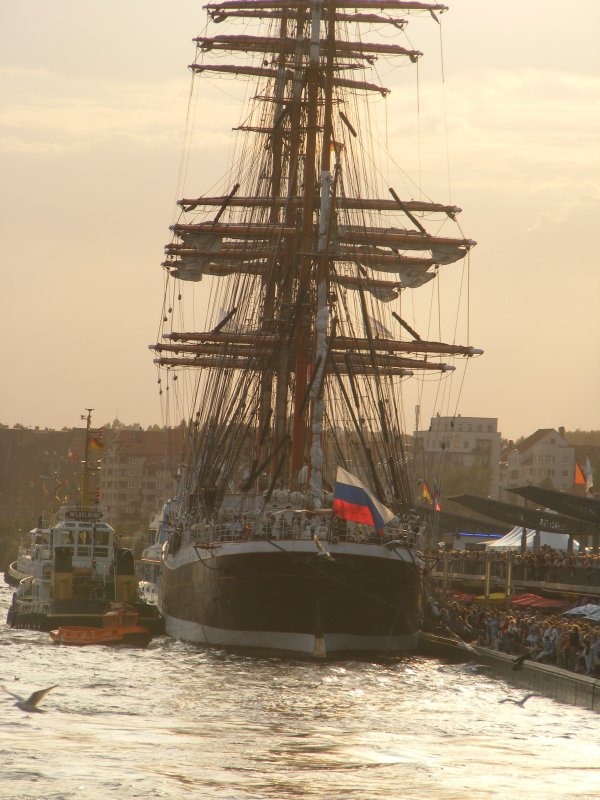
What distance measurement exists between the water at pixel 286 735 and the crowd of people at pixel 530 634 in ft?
4.86

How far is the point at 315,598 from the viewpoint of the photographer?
4981 cm

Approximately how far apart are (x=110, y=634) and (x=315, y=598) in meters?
9.18

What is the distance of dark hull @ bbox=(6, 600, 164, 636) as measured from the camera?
194ft

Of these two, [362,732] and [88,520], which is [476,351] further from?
[362,732]

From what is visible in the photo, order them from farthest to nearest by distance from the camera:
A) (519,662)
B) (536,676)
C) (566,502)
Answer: (566,502) → (519,662) → (536,676)

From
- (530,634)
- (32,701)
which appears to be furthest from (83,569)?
(32,701)

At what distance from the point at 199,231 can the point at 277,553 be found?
84.9 feet

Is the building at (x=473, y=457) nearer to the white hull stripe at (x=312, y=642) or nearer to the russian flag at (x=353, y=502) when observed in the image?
the white hull stripe at (x=312, y=642)

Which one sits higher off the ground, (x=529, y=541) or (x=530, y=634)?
(x=529, y=541)

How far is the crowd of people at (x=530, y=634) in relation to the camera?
39.2 metres

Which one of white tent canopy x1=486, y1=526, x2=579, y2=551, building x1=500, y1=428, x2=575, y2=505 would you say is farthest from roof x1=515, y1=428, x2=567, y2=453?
white tent canopy x1=486, y1=526, x2=579, y2=551

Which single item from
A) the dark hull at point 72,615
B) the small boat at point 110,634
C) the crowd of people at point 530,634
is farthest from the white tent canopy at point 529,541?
the small boat at point 110,634

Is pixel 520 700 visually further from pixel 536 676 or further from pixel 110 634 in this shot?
pixel 110 634

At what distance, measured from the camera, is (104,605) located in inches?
2409
